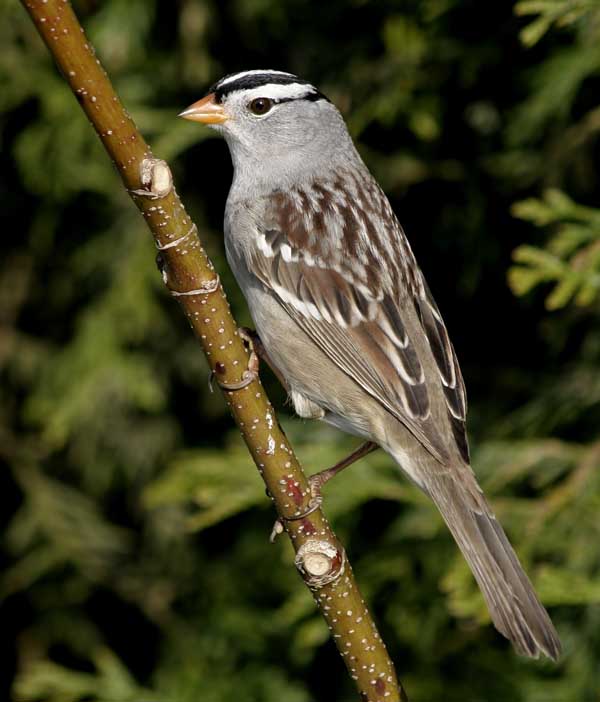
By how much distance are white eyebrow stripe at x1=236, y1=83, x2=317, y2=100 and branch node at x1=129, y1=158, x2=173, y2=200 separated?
162cm

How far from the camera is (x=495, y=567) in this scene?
8.74ft

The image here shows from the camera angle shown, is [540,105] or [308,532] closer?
[308,532]

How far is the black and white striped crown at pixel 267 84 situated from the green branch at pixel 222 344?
149cm

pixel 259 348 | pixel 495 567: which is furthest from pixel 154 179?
pixel 495 567

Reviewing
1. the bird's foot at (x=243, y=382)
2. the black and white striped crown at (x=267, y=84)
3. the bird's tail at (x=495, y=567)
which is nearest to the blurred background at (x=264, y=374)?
the bird's tail at (x=495, y=567)

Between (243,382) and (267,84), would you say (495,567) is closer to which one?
(243,382)

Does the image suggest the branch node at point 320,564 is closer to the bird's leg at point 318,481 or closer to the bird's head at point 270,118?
the bird's leg at point 318,481

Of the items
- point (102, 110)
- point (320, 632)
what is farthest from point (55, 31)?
point (320, 632)

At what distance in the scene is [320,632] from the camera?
14.2 feet

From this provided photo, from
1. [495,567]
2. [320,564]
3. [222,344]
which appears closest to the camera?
[222,344]

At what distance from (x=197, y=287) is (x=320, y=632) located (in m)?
2.51

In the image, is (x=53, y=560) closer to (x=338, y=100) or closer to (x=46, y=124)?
(x=46, y=124)

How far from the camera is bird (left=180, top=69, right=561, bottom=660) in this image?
2.95 meters

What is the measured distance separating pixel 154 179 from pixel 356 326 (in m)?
1.25
